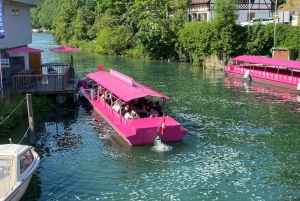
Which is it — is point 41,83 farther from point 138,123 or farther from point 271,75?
point 271,75

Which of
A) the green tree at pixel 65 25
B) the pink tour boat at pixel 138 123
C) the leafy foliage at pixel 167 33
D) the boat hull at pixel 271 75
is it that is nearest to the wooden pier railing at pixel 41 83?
the pink tour boat at pixel 138 123

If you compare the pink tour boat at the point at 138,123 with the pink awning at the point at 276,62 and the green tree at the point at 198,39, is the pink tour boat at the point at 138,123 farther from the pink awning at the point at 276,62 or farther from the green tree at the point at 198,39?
the green tree at the point at 198,39

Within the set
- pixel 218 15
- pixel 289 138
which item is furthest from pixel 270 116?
pixel 218 15

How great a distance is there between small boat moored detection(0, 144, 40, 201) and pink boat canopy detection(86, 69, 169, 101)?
6695 mm

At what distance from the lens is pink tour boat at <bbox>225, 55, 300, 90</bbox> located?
3459cm

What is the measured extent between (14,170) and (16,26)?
68.0ft

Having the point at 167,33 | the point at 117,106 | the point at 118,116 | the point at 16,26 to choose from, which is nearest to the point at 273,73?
the point at 117,106

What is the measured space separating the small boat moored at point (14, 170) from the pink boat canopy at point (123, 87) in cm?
670

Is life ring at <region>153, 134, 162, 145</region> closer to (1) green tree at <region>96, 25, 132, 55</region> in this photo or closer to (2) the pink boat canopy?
(2) the pink boat canopy

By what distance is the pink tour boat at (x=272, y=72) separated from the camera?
113ft

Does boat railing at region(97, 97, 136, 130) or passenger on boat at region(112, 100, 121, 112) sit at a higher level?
passenger on boat at region(112, 100, 121, 112)

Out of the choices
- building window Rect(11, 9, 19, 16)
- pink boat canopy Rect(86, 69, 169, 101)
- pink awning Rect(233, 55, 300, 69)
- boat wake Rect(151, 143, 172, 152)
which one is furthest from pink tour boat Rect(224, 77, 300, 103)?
building window Rect(11, 9, 19, 16)

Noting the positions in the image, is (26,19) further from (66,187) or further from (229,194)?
(229,194)

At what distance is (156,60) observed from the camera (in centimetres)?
6241
